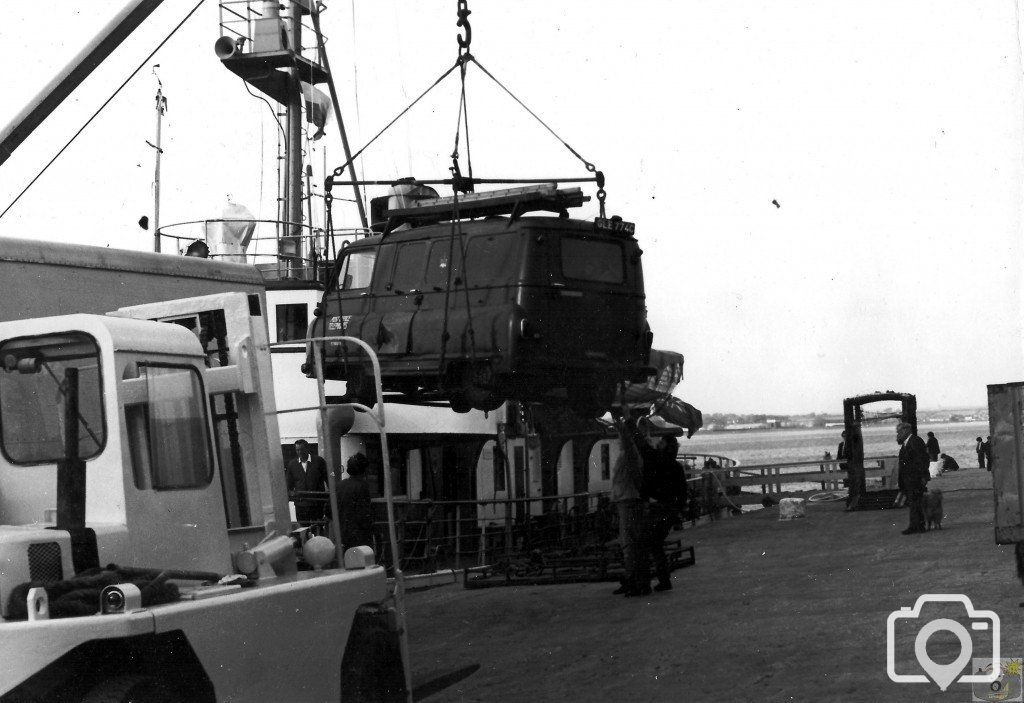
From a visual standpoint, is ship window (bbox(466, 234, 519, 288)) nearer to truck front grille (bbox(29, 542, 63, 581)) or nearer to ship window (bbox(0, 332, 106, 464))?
ship window (bbox(0, 332, 106, 464))

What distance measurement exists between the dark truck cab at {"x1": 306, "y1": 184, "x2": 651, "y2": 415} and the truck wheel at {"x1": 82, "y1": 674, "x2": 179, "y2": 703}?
6967 mm

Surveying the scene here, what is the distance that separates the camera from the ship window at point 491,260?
40.1ft

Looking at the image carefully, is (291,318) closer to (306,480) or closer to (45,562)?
(306,480)

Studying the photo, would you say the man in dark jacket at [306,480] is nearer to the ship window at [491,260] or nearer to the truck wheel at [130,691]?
the ship window at [491,260]

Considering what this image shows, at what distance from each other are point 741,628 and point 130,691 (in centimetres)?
635

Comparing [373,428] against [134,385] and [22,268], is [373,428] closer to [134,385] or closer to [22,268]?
[22,268]

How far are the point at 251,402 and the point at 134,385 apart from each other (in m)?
1.06

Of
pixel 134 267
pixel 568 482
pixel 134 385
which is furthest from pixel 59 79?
pixel 568 482

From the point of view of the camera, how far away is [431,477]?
23.3 metres

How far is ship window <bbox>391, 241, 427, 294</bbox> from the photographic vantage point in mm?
13367
